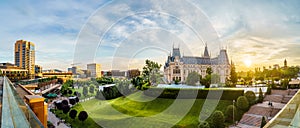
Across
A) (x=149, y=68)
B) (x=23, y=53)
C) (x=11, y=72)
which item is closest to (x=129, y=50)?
(x=149, y=68)

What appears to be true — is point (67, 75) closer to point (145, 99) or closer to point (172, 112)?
point (145, 99)

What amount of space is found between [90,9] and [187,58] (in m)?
32.0

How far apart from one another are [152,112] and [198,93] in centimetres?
410

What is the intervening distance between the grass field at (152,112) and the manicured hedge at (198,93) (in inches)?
17.7

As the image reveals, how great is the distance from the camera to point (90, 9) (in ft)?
22.3

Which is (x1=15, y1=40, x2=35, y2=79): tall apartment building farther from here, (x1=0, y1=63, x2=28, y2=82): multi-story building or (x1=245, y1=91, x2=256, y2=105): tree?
(x1=245, y1=91, x2=256, y2=105): tree

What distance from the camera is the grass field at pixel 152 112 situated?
1200 cm

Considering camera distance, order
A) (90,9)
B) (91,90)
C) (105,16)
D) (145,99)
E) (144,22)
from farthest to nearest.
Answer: (91,90), (145,99), (144,22), (105,16), (90,9)

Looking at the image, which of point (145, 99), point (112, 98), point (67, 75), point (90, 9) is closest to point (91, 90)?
point (112, 98)

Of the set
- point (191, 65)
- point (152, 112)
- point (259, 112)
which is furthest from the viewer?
point (191, 65)

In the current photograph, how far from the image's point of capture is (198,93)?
16.0 m

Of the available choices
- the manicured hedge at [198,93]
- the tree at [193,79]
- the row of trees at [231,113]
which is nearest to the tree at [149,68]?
the tree at [193,79]

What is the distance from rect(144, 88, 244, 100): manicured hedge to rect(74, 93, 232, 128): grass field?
448 millimetres

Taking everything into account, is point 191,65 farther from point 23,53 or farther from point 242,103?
point 23,53
